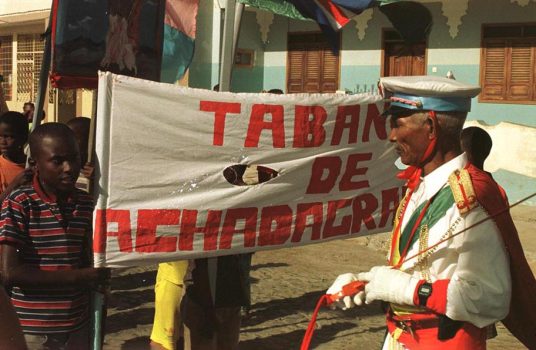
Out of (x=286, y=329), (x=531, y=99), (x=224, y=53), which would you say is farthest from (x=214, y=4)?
(x=224, y=53)

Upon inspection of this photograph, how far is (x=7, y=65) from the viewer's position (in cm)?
2095

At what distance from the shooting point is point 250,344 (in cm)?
559

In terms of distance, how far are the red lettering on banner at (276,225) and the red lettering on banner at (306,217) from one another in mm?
48

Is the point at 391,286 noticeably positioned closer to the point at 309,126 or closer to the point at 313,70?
the point at 309,126

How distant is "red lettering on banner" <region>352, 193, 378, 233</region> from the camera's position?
409 centimetres

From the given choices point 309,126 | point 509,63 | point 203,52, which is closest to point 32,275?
point 309,126

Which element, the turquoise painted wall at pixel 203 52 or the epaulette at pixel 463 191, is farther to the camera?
the turquoise painted wall at pixel 203 52

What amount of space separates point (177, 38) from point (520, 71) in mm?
9396

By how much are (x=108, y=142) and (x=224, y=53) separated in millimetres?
1030

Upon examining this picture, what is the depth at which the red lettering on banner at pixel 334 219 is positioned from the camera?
396cm

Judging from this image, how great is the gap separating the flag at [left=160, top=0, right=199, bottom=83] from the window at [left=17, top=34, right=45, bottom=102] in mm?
16395

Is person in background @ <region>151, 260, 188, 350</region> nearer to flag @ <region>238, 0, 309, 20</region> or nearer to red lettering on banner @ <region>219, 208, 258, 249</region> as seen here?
red lettering on banner @ <region>219, 208, 258, 249</region>

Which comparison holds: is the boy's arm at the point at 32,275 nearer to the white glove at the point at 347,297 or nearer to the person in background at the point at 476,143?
the white glove at the point at 347,297

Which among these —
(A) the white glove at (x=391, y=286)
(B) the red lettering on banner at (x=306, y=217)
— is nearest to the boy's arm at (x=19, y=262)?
(B) the red lettering on banner at (x=306, y=217)
